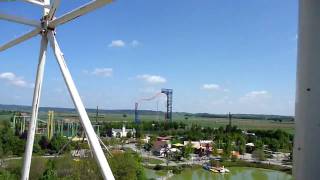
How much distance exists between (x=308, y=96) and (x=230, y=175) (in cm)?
3111

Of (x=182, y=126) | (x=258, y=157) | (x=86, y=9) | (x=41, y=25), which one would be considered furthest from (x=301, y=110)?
(x=182, y=126)

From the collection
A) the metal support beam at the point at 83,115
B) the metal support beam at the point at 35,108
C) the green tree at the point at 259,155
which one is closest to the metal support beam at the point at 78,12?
the metal support beam at the point at 83,115

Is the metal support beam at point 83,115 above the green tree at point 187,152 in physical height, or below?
above

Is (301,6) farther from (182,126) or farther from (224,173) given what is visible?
(182,126)

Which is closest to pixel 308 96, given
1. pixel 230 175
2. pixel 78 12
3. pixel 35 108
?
pixel 78 12

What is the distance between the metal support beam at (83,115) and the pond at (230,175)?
24848 millimetres

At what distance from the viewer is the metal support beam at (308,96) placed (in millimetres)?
972

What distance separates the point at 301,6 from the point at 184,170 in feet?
103

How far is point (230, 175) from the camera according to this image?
31.0 m

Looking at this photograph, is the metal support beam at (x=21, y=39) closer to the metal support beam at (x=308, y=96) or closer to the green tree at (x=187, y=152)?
the metal support beam at (x=308, y=96)

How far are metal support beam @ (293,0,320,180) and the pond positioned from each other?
2724 centimetres

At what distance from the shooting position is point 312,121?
3.21 ft

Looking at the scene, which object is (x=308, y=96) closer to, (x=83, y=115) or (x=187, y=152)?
(x=83, y=115)

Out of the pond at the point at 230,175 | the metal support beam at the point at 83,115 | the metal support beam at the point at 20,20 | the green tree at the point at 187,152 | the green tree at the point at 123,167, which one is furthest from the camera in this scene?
the green tree at the point at 187,152
